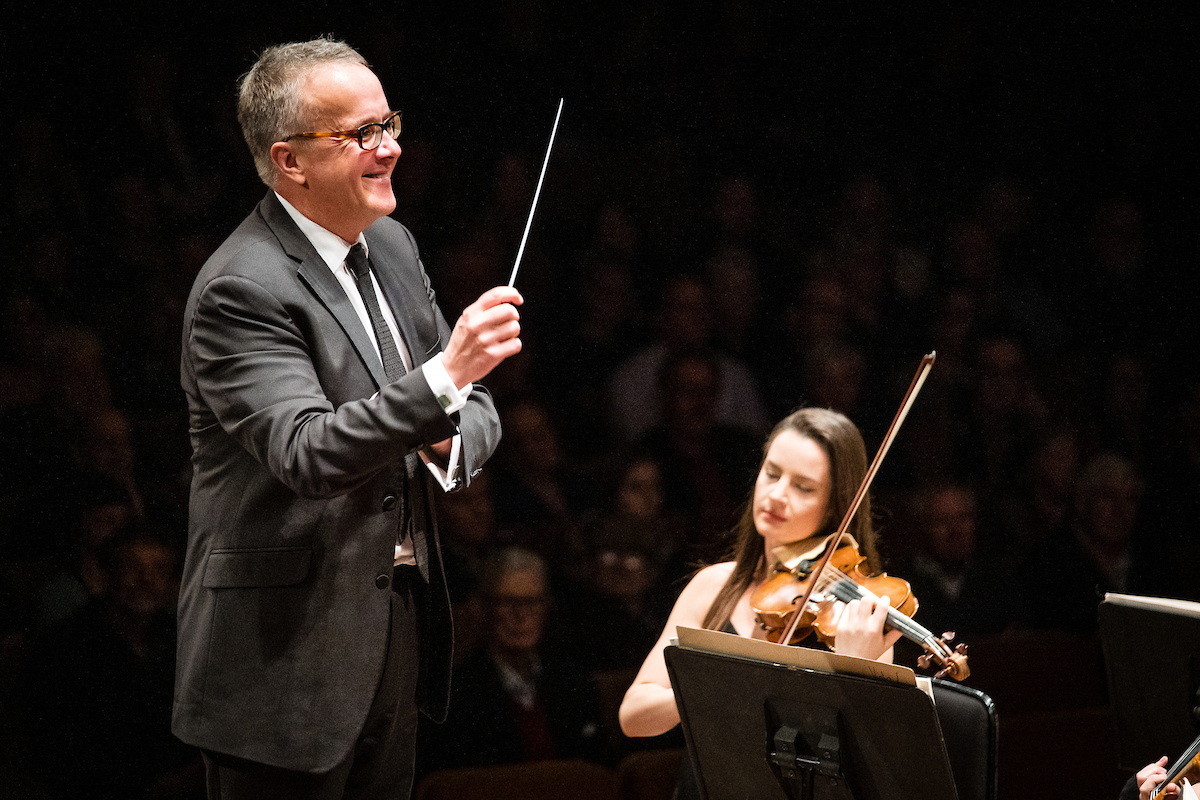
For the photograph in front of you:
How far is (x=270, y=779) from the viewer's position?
143 cm

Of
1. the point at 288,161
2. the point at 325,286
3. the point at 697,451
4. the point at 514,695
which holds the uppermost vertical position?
the point at 288,161

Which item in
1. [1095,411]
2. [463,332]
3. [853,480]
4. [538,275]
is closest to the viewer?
[463,332]

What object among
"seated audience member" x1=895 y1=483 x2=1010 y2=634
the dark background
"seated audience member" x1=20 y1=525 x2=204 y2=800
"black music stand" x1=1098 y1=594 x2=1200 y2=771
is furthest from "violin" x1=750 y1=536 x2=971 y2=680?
"seated audience member" x1=20 y1=525 x2=204 y2=800

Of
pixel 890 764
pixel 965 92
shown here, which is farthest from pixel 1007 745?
pixel 965 92

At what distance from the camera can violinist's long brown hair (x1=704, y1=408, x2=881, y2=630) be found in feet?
6.66

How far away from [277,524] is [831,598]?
90 cm

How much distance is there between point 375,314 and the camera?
1.53m

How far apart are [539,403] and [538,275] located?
34cm

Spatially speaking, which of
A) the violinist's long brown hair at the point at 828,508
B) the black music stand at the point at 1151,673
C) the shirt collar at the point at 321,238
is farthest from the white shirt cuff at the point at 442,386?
the black music stand at the point at 1151,673

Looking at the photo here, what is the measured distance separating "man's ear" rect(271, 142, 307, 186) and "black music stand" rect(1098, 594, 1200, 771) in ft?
4.43

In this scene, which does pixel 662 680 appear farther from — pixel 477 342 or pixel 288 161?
pixel 288 161

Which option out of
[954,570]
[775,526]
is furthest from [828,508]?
[954,570]

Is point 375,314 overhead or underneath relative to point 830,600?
overhead

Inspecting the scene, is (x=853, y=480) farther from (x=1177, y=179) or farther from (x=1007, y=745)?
(x=1177, y=179)
